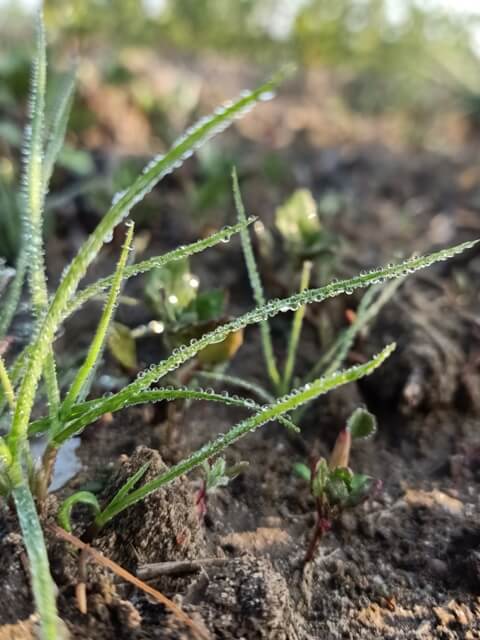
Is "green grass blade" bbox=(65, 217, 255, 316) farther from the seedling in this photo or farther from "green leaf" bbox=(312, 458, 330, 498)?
"green leaf" bbox=(312, 458, 330, 498)

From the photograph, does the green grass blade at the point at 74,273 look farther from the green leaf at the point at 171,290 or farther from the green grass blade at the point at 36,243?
the green leaf at the point at 171,290

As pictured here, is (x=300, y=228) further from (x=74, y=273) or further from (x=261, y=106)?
(x=261, y=106)

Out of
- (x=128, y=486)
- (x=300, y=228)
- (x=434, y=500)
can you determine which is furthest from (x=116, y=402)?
(x=300, y=228)

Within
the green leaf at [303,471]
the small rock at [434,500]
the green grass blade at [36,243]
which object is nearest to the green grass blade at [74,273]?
the green grass blade at [36,243]

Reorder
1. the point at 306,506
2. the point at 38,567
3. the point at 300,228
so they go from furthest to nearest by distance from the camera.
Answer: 1. the point at 300,228
2. the point at 306,506
3. the point at 38,567

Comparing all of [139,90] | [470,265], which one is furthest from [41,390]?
[139,90]
